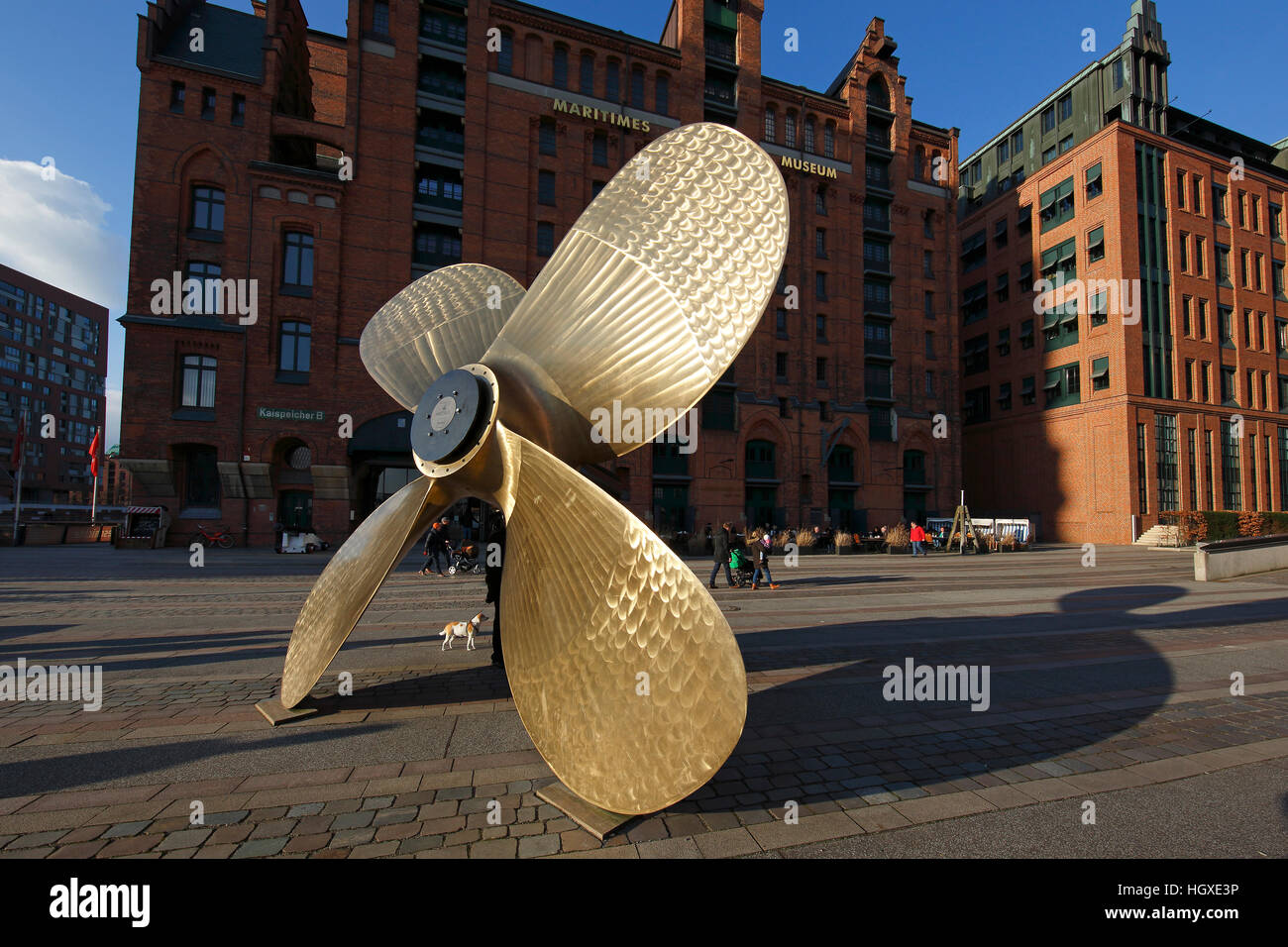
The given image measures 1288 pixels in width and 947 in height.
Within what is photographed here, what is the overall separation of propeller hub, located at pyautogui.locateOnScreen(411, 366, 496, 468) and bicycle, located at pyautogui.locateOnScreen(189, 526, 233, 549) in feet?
91.7

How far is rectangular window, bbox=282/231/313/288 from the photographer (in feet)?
93.3

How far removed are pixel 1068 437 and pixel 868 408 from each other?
588 inches

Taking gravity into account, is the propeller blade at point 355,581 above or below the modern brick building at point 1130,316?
below

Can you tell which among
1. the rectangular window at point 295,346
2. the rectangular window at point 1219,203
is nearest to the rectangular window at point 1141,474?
the rectangular window at point 1219,203

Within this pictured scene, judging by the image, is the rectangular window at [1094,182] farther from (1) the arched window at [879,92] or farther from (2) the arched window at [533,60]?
(2) the arched window at [533,60]

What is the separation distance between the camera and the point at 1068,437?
40469mm

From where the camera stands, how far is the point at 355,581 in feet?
15.5

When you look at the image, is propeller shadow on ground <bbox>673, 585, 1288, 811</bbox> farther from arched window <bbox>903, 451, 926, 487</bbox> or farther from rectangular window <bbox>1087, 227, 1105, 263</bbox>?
rectangular window <bbox>1087, 227, 1105, 263</bbox>

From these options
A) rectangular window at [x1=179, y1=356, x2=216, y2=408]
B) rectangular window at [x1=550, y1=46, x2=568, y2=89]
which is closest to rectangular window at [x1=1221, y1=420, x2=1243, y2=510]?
rectangular window at [x1=550, y1=46, x2=568, y2=89]

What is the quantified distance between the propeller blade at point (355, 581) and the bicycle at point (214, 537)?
87.2 feet

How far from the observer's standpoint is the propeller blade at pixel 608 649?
2.83 metres
